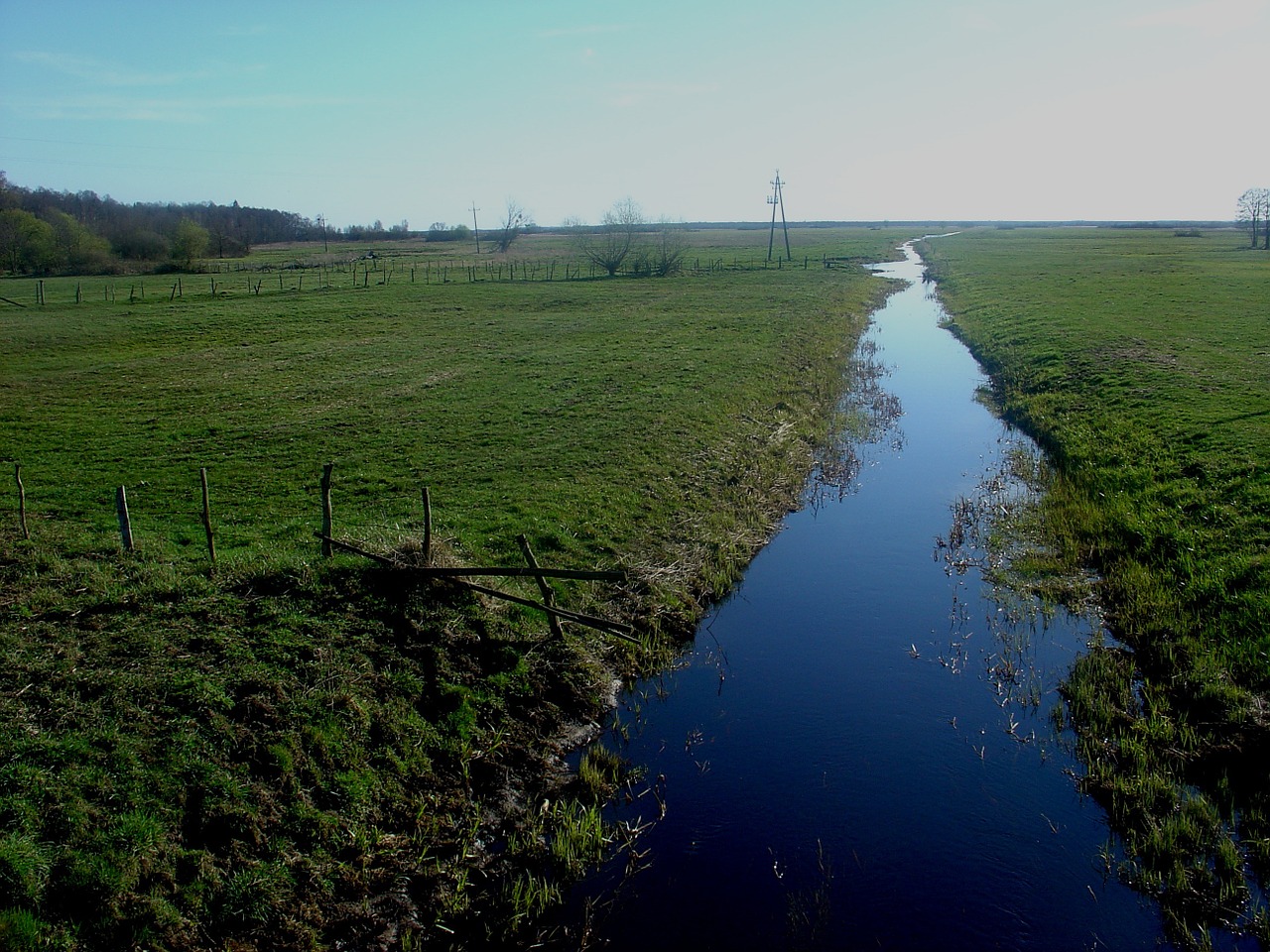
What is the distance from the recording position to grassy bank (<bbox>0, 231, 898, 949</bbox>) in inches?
296

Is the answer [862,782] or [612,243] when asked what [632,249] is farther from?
[862,782]

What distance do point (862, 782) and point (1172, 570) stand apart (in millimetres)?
7913

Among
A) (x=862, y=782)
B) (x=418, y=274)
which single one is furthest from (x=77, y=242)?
(x=862, y=782)

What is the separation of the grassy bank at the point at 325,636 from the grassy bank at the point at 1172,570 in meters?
6.00

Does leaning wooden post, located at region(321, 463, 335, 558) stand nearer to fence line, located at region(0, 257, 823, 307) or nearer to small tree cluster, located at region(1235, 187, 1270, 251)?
fence line, located at region(0, 257, 823, 307)

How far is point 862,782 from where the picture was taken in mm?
9688

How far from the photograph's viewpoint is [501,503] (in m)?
16.7

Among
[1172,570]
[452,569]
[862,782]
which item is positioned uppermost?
[452,569]

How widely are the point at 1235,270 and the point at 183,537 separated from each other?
76205 millimetres

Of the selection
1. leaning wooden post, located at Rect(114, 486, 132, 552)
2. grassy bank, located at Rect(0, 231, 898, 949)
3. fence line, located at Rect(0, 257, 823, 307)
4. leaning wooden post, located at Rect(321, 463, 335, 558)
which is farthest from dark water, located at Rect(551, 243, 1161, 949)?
fence line, located at Rect(0, 257, 823, 307)

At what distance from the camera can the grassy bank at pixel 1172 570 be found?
336 inches

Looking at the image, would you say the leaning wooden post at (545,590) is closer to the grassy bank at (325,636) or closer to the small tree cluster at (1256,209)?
the grassy bank at (325,636)

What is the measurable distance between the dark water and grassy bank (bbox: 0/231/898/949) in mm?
980

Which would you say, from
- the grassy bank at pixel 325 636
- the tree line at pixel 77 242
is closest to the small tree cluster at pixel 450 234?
the tree line at pixel 77 242
